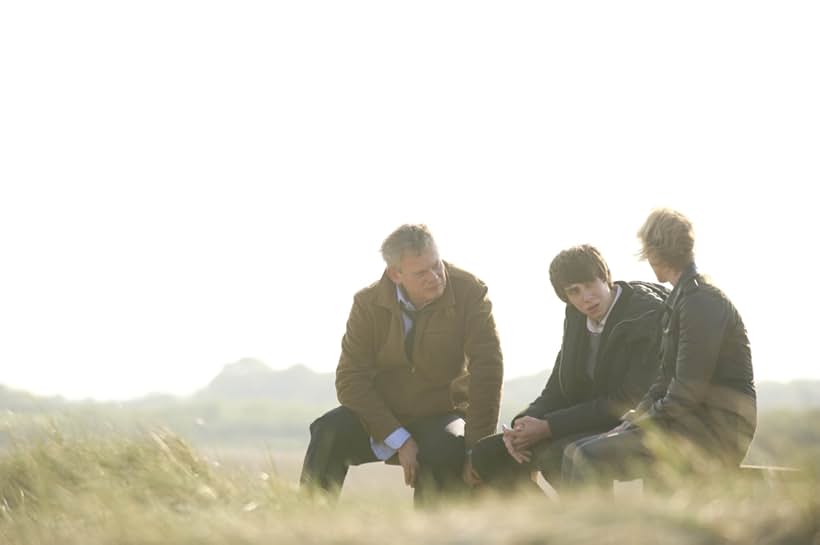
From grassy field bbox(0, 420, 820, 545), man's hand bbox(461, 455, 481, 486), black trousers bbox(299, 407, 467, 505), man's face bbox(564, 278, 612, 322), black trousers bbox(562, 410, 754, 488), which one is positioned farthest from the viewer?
black trousers bbox(299, 407, 467, 505)

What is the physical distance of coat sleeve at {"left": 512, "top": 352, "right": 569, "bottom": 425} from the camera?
589cm

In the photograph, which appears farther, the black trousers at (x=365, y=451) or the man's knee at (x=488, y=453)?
the black trousers at (x=365, y=451)

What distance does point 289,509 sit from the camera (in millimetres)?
4457

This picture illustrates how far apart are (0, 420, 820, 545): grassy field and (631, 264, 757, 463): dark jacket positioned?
1.07 metres

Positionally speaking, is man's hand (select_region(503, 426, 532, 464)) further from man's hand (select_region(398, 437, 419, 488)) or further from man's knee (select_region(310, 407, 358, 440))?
man's knee (select_region(310, 407, 358, 440))

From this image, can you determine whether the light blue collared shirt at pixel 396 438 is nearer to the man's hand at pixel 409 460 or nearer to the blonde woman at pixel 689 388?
the man's hand at pixel 409 460

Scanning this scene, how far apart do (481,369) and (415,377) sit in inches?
18.1

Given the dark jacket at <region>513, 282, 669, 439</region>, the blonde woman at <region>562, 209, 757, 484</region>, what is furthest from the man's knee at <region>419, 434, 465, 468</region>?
Answer: the blonde woman at <region>562, 209, 757, 484</region>

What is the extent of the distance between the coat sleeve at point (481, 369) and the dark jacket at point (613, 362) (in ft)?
1.82

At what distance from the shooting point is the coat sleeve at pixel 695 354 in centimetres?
485

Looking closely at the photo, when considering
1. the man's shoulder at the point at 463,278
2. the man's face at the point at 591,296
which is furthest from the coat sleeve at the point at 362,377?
the man's face at the point at 591,296

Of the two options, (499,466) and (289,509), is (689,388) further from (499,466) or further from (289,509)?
(289,509)

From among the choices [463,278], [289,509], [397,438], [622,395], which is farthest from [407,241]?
[289,509]

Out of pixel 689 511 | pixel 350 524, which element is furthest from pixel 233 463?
pixel 689 511
